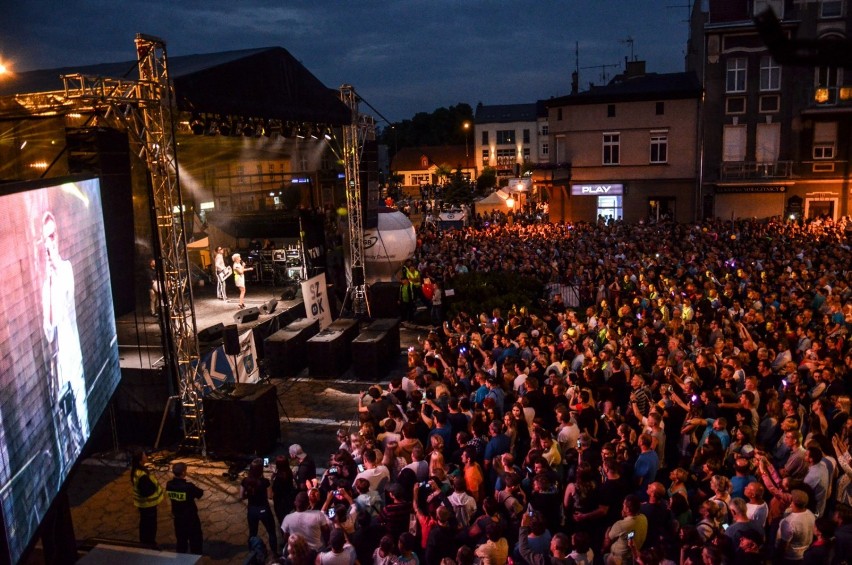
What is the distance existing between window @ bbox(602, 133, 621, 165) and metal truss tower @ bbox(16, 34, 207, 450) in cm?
2796

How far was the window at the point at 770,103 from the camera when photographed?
3206 cm

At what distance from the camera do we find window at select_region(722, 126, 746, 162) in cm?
3275

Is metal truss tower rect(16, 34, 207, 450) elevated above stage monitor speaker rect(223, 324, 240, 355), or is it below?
above

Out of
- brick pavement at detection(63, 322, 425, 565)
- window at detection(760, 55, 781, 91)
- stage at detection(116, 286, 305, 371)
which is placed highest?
window at detection(760, 55, 781, 91)

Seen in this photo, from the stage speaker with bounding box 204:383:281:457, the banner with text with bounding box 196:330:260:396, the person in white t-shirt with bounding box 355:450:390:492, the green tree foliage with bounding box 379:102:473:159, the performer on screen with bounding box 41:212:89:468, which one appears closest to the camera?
the performer on screen with bounding box 41:212:89:468

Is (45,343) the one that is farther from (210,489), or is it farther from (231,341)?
(231,341)

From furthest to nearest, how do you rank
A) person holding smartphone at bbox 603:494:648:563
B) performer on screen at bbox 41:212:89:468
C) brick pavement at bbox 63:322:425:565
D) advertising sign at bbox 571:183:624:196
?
advertising sign at bbox 571:183:624:196 < brick pavement at bbox 63:322:425:565 < performer on screen at bbox 41:212:89:468 < person holding smartphone at bbox 603:494:648:563

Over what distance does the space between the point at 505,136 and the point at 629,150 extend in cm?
4359

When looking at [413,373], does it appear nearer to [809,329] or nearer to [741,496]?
[741,496]

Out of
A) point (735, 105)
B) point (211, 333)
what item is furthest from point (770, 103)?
point (211, 333)

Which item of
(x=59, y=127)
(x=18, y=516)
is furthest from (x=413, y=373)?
(x=59, y=127)

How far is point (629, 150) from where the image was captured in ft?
112

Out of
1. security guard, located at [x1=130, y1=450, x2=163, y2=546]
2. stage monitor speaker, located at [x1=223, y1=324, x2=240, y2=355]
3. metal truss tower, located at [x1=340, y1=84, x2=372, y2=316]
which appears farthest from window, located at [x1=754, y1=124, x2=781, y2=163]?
security guard, located at [x1=130, y1=450, x2=163, y2=546]

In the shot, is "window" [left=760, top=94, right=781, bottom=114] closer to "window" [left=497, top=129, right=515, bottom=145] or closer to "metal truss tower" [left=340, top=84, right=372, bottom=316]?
"metal truss tower" [left=340, top=84, right=372, bottom=316]
